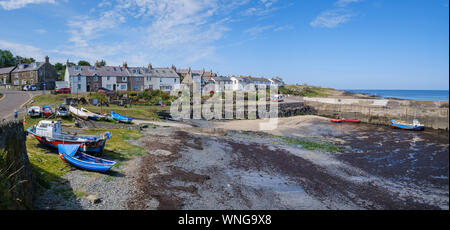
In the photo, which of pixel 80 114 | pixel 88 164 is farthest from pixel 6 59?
pixel 88 164

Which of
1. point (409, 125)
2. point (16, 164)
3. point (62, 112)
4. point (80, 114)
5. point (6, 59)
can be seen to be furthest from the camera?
point (6, 59)

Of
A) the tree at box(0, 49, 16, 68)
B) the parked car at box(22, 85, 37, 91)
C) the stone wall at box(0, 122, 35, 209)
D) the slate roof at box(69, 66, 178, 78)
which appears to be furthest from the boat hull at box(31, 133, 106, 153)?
the tree at box(0, 49, 16, 68)

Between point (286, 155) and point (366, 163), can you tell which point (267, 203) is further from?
point (366, 163)

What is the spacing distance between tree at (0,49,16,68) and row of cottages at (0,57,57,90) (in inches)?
579

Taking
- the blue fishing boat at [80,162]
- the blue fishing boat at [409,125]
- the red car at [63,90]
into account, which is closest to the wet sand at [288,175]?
the blue fishing boat at [80,162]

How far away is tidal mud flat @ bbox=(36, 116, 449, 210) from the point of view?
502 inches

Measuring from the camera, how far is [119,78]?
62.9m

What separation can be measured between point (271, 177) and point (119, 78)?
57.8 m

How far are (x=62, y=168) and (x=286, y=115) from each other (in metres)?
48.6

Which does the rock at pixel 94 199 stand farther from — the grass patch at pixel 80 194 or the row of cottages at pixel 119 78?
the row of cottages at pixel 119 78

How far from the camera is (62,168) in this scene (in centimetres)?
1448

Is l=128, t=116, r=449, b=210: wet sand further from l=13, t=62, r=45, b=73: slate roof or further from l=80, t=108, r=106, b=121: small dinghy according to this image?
l=13, t=62, r=45, b=73: slate roof

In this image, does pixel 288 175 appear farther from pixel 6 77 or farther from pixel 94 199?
pixel 6 77

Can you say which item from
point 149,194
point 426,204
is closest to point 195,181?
point 149,194
